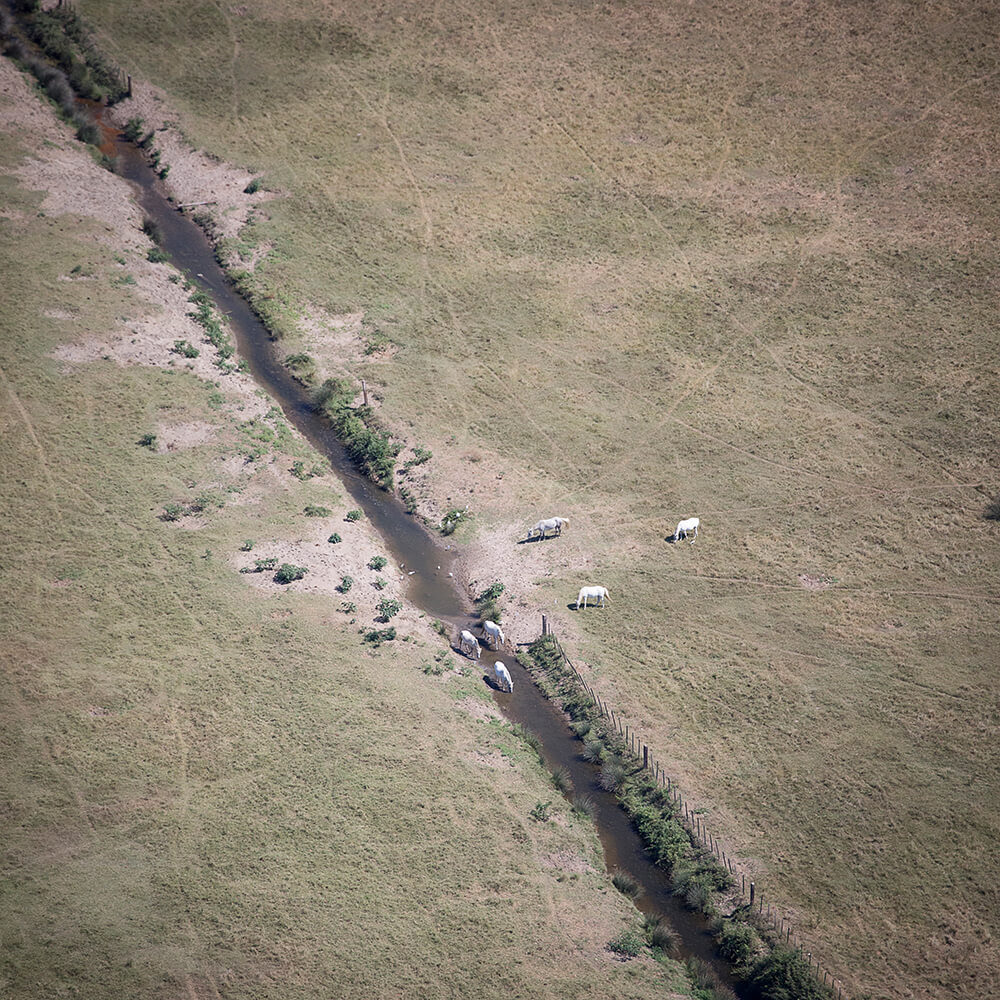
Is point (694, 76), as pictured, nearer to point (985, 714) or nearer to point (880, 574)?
point (880, 574)

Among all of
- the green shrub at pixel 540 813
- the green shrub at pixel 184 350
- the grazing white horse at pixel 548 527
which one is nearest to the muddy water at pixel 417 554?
the green shrub at pixel 540 813

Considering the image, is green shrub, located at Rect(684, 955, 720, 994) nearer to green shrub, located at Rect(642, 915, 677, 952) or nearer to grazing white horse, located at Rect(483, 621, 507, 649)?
green shrub, located at Rect(642, 915, 677, 952)

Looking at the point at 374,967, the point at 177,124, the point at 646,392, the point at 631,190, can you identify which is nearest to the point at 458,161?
the point at 631,190

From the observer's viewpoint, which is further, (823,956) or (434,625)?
(434,625)

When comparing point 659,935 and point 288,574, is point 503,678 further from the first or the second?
point 659,935

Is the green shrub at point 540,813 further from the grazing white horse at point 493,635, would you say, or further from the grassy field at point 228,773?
the grazing white horse at point 493,635

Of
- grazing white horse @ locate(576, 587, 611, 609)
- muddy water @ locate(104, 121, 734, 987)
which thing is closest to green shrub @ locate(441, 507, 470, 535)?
muddy water @ locate(104, 121, 734, 987)
